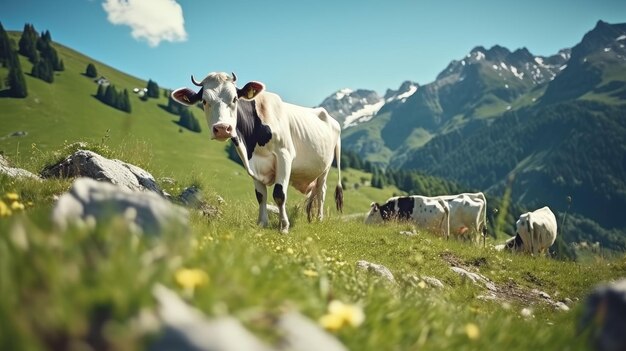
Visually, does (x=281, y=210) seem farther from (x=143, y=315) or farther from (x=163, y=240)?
(x=143, y=315)

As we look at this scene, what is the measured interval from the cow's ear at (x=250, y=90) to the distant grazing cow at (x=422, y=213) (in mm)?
12528

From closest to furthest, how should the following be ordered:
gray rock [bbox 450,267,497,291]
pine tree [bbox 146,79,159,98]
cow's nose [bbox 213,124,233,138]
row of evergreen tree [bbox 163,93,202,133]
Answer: cow's nose [bbox 213,124,233,138], gray rock [bbox 450,267,497,291], row of evergreen tree [bbox 163,93,202,133], pine tree [bbox 146,79,159,98]

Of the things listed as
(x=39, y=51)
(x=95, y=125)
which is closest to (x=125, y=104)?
(x=95, y=125)

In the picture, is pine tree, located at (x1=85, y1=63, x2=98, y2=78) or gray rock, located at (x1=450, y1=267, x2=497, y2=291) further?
pine tree, located at (x1=85, y1=63, x2=98, y2=78)

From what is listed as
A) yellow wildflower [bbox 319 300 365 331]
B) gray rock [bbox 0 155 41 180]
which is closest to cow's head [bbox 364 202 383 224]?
gray rock [bbox 0 155 41 180]

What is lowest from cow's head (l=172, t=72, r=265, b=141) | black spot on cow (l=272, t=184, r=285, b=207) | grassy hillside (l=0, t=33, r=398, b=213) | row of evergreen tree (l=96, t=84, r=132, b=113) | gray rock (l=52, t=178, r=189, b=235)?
gray rock (l=52, t=178, r=189, b=235)

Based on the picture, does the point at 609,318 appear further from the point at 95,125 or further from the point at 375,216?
the point at 95,125

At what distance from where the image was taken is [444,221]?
22.5m

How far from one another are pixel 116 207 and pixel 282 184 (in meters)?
8.35

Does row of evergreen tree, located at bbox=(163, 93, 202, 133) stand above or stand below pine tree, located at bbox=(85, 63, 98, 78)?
below

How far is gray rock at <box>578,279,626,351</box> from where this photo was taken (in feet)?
8.18

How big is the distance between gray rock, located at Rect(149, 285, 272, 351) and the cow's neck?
9167mm

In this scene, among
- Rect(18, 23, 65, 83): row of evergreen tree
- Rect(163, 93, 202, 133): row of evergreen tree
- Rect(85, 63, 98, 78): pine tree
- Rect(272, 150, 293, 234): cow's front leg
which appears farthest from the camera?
Rect(85, 63, 98, 78): pine tree

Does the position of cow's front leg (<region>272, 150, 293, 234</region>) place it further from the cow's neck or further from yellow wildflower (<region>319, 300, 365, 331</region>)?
yellow wildflower (<region>319, 300, 365, 331</region>)
